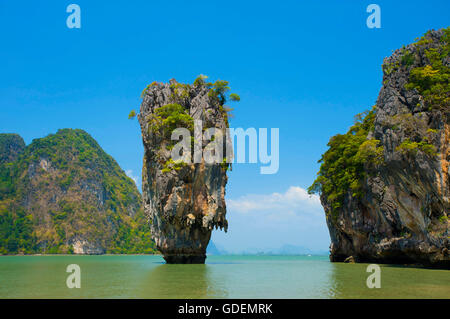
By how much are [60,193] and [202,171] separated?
344 feet

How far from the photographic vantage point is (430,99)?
22.9m

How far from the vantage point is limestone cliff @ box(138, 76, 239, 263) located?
30.2 metres

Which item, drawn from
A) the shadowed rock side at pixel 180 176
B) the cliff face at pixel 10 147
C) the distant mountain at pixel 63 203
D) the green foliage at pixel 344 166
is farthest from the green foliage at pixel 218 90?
the cliff face at pixel 10 147

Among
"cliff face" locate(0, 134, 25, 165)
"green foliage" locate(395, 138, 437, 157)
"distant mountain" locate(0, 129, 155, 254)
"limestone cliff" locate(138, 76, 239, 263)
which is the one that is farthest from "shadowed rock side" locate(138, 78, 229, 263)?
"cliff face" locate(0, 134, 25, 165)

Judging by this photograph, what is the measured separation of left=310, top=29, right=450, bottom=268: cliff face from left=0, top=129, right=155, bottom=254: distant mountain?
9266cm

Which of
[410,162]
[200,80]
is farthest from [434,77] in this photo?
[200,80]

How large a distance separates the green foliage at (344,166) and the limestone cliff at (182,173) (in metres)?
10.6

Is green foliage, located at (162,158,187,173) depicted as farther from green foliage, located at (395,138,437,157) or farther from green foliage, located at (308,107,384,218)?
green foliage, located at (395,138,437,157)

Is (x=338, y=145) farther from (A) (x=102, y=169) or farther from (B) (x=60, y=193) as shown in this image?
(A) (x=102, y=169)

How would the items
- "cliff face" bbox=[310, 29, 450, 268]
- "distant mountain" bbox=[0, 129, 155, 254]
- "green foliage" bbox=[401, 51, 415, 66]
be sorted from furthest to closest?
"distant mountain" bbox=[0, 129, 155, 254], "green foliage" bbox=[401, 51, 415, 66], "cliff face" bbox=[310, 29, 450, 268]

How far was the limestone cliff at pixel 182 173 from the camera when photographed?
30.2 metres

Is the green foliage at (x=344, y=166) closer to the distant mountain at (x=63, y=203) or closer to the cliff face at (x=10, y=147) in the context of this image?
the distant mountain at (x=63, y=203)
